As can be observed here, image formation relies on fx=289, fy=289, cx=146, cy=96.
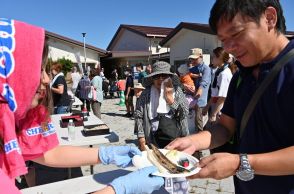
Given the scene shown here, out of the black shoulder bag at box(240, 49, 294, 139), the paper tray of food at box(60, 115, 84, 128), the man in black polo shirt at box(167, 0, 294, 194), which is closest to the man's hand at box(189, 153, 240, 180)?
the man in black polo shirt at box(167, 0, 294, 194)

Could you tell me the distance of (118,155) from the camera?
219 cm

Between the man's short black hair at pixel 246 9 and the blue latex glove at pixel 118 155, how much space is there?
45.3 inches

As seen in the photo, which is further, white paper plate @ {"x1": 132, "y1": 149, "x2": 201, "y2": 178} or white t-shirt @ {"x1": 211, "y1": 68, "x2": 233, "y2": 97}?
white t-shirt @ {"x1": 211, "y1": 68, "x2": 233, "y2": 97}

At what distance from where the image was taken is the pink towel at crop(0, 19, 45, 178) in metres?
1.11

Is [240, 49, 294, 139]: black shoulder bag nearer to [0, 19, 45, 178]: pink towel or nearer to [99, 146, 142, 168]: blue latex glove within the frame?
[99, 146, 142, 168]: blue latex glove

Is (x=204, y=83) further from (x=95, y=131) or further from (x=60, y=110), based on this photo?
(x=60, y=110)

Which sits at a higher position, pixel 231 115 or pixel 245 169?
pixel 231 115

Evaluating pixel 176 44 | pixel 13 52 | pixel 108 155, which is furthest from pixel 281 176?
pixel 176 44

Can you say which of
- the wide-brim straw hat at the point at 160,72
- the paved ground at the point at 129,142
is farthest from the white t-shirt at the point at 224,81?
the paved ground at the point at 129,142

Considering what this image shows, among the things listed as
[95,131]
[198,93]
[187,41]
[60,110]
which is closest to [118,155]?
[95,131]

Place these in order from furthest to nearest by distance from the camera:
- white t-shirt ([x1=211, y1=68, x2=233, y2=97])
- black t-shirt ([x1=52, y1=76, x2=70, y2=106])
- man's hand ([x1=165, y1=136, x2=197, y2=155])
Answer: black t-shirt ([x1=52, y1=76, x2=70, y2=106]) < white t-shirt ([x1=211, y1=68, x2=233, y2=97]) < man's hand ([x1=165, y1=136, x2=197, y2=155])

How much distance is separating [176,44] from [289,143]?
18.0 m

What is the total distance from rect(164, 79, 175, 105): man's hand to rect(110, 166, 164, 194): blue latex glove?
76.6 inches

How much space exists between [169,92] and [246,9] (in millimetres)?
2299
